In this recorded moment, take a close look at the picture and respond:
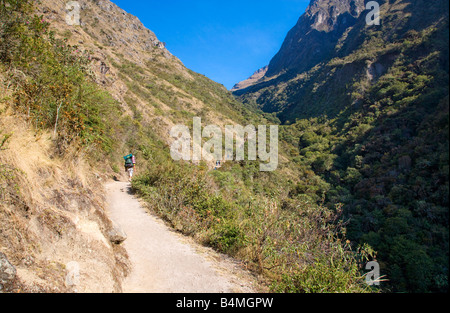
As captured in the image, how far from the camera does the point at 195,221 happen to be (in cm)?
513

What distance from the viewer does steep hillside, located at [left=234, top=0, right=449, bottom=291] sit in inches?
907

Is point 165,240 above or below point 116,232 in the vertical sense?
below

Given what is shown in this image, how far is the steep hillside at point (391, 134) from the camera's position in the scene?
23.0m

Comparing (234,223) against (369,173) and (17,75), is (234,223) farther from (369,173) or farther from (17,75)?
(369,173)

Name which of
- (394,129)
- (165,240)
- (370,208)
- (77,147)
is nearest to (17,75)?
(77,147)

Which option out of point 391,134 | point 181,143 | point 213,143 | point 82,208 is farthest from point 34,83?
point 391,134

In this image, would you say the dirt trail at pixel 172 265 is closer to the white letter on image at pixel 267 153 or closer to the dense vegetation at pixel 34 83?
the dense vegetation at pixel 34 83

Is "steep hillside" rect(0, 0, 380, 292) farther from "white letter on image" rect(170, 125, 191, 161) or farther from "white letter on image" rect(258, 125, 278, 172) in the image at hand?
"white letter on image" rect(258, 125, 278, 172)

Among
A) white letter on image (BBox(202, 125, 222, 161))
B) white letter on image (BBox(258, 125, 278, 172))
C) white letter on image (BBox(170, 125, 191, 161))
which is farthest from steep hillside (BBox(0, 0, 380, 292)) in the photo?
white letter on image (BBox(258, 125, 278, 172))

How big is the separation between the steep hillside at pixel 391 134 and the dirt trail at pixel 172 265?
3.23 m

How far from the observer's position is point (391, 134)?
46938mm

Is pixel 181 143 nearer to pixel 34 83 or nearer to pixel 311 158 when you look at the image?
pixel 34 83

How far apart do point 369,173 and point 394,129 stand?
11.7 m
